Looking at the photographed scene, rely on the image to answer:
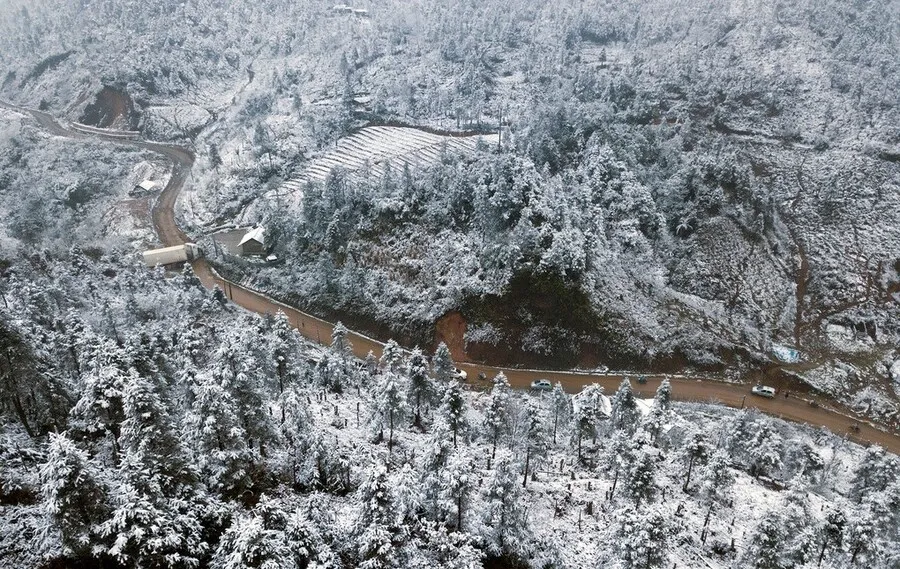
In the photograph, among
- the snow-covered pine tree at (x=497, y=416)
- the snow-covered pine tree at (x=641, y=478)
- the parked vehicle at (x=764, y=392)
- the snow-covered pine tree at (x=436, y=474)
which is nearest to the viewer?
the snow-covered pine tree at (x=436, y=474)

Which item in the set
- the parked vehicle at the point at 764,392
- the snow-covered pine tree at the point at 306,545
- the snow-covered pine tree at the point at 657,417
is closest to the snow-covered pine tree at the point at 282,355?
the snow-covered pine tree at the point at 306,545

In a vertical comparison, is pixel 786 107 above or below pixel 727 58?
below

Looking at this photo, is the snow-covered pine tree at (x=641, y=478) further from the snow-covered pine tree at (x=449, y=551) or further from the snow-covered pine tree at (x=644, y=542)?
the snow-covered pine tree at (x=449, y=551)

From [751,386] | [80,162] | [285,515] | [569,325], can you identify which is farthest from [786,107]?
[80,162]

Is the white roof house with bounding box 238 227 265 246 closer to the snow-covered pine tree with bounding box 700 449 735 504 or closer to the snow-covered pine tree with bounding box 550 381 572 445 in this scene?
the snow-covered pine tree with bounding box 550 381 572 445

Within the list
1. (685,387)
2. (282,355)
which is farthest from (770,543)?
(282,355)

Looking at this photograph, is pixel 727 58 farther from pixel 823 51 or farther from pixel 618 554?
pixel 618 554

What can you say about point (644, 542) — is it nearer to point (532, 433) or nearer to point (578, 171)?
point (532, 433)
